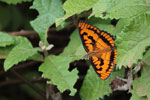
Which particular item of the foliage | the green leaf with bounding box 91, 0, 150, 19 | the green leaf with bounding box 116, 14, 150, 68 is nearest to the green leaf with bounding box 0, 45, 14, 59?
the foliage

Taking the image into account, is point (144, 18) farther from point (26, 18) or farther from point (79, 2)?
Answer: point (26, 18)

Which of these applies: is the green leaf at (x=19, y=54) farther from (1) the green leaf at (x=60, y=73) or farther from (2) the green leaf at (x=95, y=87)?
(2) the green leaf at (x=95, y=87)

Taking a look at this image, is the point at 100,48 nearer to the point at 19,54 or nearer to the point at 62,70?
the point at 62,70

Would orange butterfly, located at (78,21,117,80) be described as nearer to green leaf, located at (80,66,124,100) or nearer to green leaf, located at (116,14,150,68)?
green leaf, located at (80,66,124,100)

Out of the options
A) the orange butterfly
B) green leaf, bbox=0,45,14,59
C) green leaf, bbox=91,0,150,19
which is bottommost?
green leaf, bbox=0,45,14,59

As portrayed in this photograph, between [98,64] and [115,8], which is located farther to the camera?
[98,64]

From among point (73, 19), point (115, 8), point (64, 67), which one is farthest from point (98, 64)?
point (73, 19)

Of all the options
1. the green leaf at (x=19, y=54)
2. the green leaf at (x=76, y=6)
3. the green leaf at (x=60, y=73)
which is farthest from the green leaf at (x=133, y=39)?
the green leaf at (x=19, y=54)
